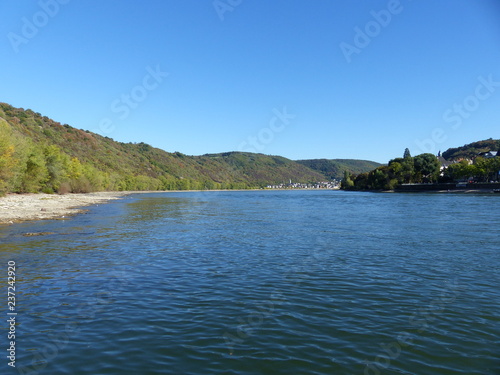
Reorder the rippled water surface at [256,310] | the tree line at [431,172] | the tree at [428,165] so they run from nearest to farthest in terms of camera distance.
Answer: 1. the rippled water surface at [256,310]
2. the tree line at [431,172]
3. the tree at [428,165]

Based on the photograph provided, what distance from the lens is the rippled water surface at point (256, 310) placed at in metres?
8.80

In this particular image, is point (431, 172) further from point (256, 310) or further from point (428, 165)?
point (256, 310)

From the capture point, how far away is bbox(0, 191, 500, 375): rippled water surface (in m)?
8.80

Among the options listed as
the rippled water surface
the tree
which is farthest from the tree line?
the rippled water surface

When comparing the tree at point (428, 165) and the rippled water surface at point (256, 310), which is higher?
the tree at point (428, 165)

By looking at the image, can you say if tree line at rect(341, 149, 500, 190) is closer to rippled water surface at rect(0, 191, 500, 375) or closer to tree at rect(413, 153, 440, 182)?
tree at rect(413, 153, 440, 182)

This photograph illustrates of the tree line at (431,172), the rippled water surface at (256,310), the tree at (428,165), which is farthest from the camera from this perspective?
the tree at (428,165)

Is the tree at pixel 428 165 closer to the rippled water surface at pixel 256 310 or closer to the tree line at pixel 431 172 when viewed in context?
the tree line at pixel 431 172

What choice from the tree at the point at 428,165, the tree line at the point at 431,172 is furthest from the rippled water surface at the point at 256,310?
the tree at the point at 428,165

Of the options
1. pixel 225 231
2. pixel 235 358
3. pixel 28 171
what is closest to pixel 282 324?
pixel 235 358

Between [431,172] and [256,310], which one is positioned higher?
[431,172]

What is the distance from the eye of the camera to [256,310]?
12.4m

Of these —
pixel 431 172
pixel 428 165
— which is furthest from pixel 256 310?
pixel 431 172

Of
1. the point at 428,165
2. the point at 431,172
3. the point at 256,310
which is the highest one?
the point at 428,165
